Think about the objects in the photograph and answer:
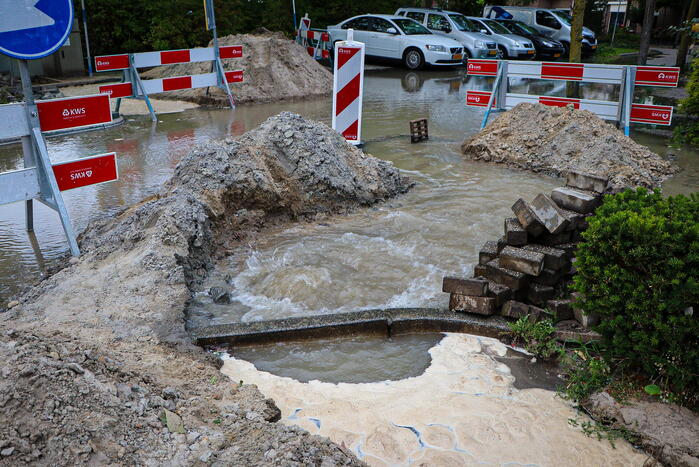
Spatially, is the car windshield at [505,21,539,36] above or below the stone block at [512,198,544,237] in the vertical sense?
above

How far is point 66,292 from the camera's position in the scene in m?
4.64

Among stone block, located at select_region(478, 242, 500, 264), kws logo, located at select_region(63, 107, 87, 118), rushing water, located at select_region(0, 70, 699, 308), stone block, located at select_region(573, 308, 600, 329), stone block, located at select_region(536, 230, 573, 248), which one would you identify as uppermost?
kws logo, located at select_region(63, 107, 87, 118)

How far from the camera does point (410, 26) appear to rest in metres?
21.4

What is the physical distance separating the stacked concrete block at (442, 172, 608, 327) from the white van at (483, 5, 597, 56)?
21.1m

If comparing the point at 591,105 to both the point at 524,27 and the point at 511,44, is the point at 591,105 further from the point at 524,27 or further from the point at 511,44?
the point at 524,27

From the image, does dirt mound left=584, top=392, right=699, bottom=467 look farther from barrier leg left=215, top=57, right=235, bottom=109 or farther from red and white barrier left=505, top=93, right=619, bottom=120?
barrier leg left=215, top=57, right=235, bottom=109

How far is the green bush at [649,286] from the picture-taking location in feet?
10.6

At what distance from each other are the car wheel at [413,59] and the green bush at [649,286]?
57.7ft

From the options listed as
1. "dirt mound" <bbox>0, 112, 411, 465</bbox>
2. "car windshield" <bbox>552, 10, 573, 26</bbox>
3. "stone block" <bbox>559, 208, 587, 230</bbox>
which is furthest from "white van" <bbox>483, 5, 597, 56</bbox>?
"stone block" <bbox>559, 208, 587, 230</bbox>

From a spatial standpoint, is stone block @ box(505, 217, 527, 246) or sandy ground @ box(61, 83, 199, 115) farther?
sandy ground @ box(61, 83, 199, 115)

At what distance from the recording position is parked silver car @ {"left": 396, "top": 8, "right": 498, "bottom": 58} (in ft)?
69.1

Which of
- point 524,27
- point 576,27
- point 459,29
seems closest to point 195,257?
point 576,27

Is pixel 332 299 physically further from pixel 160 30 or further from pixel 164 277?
pixel 160 30

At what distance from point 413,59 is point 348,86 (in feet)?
42.3
